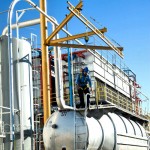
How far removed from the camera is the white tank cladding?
11.4m

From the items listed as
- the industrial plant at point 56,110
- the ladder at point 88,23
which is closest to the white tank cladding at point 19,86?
the industrial plant at point 56,110

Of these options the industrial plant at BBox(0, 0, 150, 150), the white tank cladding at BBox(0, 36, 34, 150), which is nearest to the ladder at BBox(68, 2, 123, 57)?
the industrial plant at BBox(0, 0, 150, 150)

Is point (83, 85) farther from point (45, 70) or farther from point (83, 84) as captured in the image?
point (45, 70)

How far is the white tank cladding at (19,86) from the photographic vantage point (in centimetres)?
1141

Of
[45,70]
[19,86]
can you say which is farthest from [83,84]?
[45,70]

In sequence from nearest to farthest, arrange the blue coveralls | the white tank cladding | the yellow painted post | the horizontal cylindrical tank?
the horizontal cylindrical tank, the white tank cladding, the blue coveralls, the yellow painted post

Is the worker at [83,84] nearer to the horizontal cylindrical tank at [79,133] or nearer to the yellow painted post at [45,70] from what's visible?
the horizontal cylindrical tank at [79,133]

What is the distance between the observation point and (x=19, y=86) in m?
11.8

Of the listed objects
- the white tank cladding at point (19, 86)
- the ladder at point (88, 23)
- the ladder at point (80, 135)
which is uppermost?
the ladder at point (88, 23)

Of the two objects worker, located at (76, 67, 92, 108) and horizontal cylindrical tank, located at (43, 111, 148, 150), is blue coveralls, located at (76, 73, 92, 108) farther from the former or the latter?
horizontal cylindrical tank, located at (43, 111, 148, 150)

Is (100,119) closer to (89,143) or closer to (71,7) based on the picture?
(89,143)

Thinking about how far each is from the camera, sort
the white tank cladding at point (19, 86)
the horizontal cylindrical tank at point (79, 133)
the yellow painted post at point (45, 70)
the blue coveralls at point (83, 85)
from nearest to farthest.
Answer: the horizontal cylindrical tank at point (79, 133) < the white tank cladding at point (19, 86) < the blue coveralls at point (83, 85) < the yellow painted post at point (45, 70)

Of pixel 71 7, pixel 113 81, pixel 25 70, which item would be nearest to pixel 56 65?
pixel 25 70

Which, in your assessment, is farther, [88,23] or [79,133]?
[88,23]
